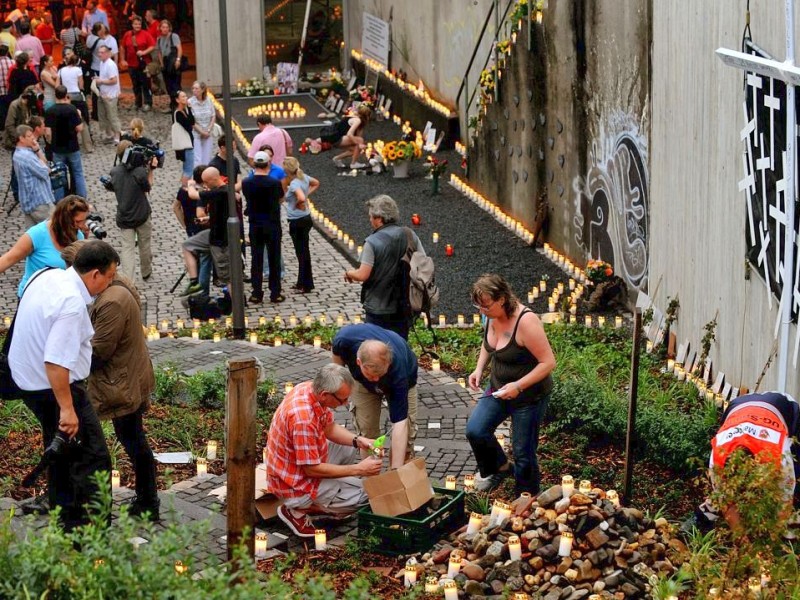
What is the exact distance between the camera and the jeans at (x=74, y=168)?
19609 mm

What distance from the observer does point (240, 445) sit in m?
7.58

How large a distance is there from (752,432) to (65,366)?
3824 mm

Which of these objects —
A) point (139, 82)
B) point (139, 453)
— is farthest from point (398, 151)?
point (139, 453)

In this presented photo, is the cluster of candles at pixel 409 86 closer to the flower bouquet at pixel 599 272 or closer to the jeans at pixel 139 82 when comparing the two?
the jeans at pixel 139 82

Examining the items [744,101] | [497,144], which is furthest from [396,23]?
[744,101]

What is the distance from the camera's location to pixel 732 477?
6.90m

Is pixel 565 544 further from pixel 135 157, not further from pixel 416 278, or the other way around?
pixel 135 157

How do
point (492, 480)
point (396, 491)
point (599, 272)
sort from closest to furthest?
point (396, 491) → point (492, 480) → point (599, 272)

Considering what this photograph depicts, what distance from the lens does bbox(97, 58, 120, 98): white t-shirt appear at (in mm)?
24797

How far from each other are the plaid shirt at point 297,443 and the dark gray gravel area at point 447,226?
646 cm

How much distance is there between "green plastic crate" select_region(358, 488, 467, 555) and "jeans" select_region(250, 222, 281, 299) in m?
6.92

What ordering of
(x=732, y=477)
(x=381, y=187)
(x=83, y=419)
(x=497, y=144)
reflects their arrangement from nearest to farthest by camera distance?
(x=732, y=477) → (x=83, y=419) → (x=497, y=144) → (x=381, y=187)

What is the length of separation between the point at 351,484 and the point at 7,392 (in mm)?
2221

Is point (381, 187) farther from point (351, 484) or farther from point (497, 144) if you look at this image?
point (351, 484)
